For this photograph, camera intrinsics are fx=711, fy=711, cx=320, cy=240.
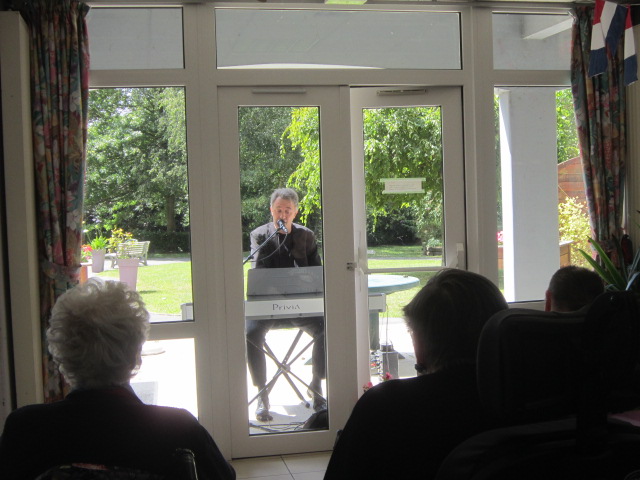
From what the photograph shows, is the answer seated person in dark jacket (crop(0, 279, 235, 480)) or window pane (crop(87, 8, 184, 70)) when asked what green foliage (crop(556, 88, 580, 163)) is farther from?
seated person in dark jacket (crop(0, 279, 235, 480))

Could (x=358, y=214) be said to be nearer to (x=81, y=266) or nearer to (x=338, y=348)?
(x=338, y=348)

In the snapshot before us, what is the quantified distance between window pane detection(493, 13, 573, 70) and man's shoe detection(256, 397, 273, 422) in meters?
2.44

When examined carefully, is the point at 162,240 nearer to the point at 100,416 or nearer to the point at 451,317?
the point at 100,416

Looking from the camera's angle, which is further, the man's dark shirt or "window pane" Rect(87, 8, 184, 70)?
the man's dark shirt

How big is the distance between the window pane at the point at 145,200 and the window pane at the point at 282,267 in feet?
1.20

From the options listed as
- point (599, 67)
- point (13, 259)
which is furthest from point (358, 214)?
point (13, 259)

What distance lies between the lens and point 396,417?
1466mm

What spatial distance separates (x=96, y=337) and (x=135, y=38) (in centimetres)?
257

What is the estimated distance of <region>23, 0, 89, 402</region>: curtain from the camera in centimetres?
362

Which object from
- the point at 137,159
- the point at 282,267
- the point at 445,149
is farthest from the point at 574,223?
the point at 137,159

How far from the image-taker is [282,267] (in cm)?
414

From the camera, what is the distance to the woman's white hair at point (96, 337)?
1.77 m

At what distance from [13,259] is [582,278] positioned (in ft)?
8.72

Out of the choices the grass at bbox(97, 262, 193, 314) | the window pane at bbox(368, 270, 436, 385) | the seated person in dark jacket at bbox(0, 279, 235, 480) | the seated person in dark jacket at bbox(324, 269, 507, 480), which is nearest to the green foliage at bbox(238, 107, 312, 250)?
the grass at bbox(97, 262, 193, 314)
